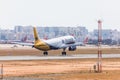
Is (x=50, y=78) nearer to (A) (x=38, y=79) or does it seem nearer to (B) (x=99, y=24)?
(A) (x=38, y=79)

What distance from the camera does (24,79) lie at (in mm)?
46656

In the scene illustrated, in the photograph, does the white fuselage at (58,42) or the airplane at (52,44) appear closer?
the airplane at (52,44)

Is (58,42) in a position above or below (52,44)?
above

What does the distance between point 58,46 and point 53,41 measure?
1.68 meters

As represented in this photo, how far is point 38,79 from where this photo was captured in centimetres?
4675

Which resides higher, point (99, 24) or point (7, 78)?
point (99, 24)

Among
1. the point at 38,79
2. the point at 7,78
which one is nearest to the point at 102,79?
the point at 38,79

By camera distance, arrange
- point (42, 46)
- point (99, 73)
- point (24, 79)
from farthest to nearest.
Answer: point (42, 46), point (99, 73), point (24, 79)

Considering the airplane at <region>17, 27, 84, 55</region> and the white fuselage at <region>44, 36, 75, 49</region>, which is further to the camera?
the white fuselage at <region>44, 36, 75, 49</region>

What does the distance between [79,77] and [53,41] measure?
218ft

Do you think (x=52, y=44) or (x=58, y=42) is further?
(x=58, y=42)

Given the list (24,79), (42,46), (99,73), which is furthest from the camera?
(42,46)

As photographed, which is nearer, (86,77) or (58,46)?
(86,77)

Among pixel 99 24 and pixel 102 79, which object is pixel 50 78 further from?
pixel 99 24
